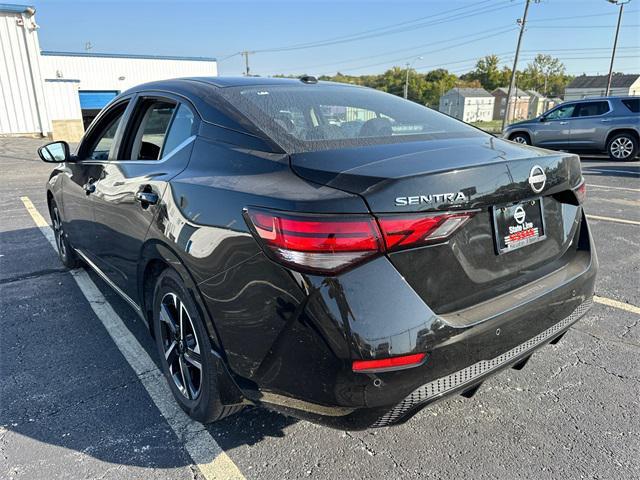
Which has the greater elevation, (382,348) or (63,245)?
(382,348)

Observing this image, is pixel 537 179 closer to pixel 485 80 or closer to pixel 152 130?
pixel 152 130

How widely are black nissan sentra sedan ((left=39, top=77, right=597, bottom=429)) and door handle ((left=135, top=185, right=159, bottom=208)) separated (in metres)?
0.02

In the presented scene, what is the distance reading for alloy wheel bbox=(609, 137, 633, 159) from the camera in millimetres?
13186

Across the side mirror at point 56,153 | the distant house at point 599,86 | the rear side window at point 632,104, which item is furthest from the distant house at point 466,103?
the side mirror at point 56,153

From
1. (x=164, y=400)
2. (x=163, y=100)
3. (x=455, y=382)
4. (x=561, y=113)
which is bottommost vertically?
(x=164, y=400)

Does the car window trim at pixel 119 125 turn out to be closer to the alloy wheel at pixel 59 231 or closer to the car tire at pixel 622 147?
the alloy wheel at pixel 59 231

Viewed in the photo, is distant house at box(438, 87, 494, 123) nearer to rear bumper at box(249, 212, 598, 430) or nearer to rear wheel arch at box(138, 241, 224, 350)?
rear wheel arch at box(138, 241, 224, 350)

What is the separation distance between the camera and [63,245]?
465cm

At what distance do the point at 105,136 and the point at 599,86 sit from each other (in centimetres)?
9542

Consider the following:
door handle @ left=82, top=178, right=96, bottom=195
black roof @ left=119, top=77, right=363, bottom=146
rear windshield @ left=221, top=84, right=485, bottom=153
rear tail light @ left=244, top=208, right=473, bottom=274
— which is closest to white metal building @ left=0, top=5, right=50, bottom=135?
door handle @ left=82, top=178, right=96, bottom=195

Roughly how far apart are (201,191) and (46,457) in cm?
146

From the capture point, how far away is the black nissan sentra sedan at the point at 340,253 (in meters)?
1.58

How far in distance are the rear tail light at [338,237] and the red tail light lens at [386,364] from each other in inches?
13.0

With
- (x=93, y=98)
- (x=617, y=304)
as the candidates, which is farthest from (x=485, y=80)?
(x=617, y=304)
